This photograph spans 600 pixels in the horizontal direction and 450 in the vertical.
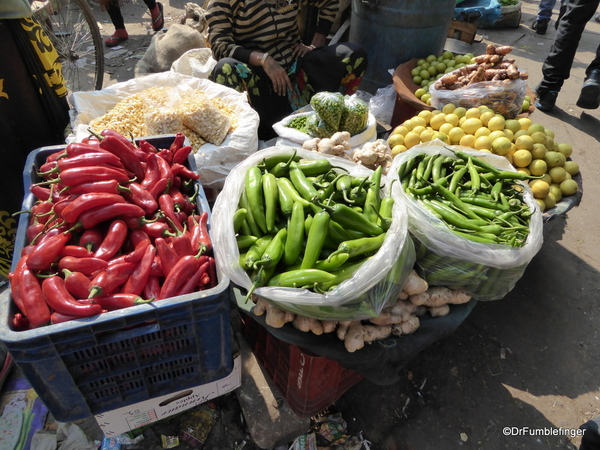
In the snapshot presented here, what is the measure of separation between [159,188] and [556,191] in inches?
99.9

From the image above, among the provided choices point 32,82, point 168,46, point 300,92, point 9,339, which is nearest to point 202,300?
point 9,339

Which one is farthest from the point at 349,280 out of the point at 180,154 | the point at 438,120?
the point at 438,120

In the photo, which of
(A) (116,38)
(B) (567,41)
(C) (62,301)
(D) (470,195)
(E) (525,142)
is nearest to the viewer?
(C) (62,301)

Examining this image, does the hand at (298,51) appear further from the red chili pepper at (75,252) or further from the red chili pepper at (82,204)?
the red chili pepper at (75,252)

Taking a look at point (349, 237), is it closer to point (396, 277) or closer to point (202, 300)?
point (396, 277)

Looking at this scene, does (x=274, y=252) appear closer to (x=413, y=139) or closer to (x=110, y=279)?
(x=110, y=279)

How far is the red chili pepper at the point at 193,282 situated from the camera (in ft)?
4.84

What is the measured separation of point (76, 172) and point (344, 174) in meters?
1.23

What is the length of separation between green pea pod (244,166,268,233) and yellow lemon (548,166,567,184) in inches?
81.9

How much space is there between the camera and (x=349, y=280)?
161cm

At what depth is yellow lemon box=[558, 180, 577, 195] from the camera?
271 cm

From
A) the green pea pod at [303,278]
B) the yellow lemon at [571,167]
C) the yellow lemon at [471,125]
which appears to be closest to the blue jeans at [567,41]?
the yellow lemon at [571,167]

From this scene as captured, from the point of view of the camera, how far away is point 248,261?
1.62 m

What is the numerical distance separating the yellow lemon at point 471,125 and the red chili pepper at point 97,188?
2362mm
